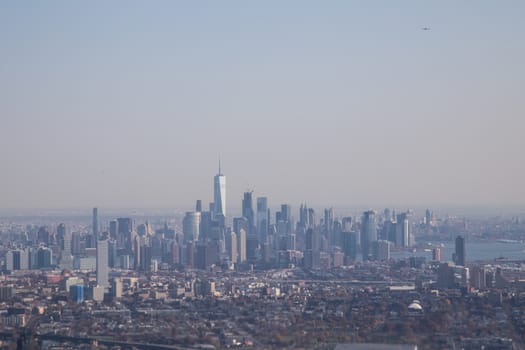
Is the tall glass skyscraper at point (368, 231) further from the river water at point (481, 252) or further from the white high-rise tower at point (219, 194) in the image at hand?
the white high-rise tower at point (219, 194)

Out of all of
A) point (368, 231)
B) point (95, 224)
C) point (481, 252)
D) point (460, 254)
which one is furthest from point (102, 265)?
point (481, 252)

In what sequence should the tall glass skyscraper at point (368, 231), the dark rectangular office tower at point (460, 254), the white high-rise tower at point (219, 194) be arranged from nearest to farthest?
the dark rectangular office tower at point (460, 254) < the tall glass skyscraper at point (368, 231) < the white high-rise tower at point (219, 194)

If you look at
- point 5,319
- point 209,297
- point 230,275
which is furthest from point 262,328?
point 230,275

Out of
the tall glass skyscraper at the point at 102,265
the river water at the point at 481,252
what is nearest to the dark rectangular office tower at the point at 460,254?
the river water at the point at 481,252

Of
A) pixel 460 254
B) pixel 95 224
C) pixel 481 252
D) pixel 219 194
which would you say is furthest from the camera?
pixel 219 194

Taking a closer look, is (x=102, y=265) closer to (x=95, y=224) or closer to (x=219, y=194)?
(x=95, y=224)

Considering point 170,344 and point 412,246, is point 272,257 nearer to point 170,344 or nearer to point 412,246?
point 412,246

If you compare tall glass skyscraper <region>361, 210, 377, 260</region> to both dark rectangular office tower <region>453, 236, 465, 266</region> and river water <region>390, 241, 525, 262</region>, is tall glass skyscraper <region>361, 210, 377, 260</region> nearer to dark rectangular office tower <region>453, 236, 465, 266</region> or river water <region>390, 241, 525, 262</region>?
river water <region>390, 241, 525, 262</region>

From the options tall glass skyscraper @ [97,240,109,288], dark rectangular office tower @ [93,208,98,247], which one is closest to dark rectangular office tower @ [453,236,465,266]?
tall glass skyscraper @ [97,240,109,288]
